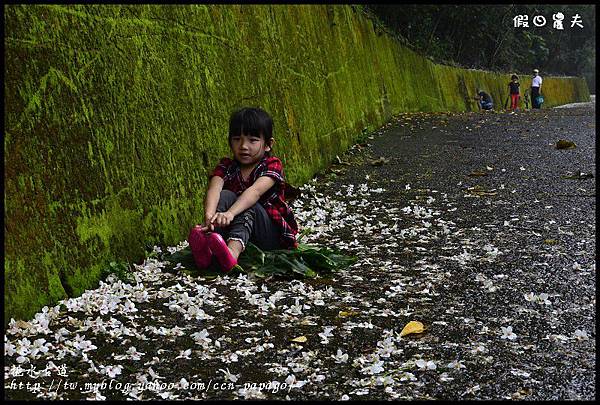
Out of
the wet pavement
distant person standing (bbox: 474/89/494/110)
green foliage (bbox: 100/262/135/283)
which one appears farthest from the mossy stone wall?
distant person standing (bbox: 474/89/494/110)

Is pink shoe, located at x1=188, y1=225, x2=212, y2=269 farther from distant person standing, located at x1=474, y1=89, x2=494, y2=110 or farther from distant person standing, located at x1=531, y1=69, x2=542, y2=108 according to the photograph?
distant person standing, located at x1=531, y1=69, x2=542, y2=108

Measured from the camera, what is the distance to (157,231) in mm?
4301

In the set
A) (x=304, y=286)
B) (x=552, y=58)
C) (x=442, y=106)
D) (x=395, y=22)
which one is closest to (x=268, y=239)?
(x=304, y=286)

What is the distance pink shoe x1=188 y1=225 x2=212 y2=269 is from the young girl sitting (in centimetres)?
14

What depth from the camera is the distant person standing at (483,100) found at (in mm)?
24203

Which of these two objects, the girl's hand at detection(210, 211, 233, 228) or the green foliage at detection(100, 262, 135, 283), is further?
the girl's hand at detection(210, 211, 233, 228)

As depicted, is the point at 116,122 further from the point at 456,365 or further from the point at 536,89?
the point at 536,89

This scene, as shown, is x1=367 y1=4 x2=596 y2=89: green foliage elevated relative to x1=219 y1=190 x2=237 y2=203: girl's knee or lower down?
lower down

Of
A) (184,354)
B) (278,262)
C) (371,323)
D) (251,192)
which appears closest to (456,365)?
(371,323)

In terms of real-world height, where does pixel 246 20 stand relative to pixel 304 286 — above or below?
above

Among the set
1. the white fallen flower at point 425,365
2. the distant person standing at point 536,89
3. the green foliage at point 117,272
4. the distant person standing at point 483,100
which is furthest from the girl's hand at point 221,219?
the distant person standing at point 536,89

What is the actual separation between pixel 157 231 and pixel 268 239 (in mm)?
665

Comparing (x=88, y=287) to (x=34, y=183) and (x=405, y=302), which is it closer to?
(x=34, y=183)

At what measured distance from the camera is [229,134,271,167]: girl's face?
4.25 m
